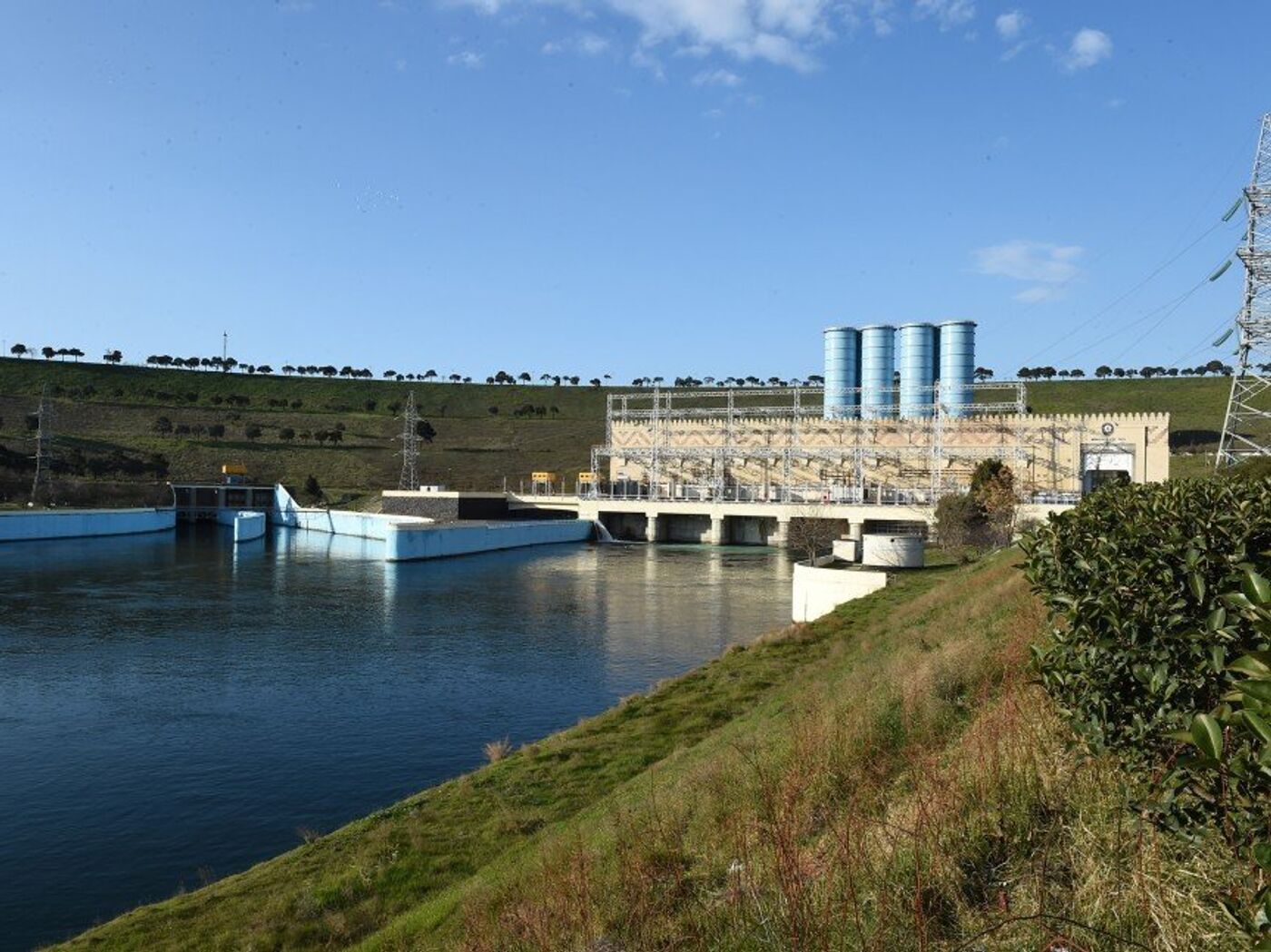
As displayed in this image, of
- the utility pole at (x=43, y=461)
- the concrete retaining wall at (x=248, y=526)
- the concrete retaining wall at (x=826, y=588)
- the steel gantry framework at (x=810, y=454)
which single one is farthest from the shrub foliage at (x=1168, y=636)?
the utility pole at (x=43, y=461)

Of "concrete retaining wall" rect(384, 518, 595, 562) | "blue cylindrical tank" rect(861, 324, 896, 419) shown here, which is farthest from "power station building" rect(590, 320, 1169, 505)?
"concrete retaining wall" rect(384, 518, 595, 562)

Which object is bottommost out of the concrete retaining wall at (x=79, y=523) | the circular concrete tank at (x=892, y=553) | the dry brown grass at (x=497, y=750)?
the dry brown grass at (x=497, y=750)

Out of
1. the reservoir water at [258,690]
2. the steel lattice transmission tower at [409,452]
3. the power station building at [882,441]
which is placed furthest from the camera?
the steel lattice transmission tower at [409,452]

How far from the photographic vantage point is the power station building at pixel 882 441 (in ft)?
207

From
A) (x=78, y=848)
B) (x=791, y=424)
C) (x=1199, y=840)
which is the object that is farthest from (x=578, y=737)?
(x=791, y=424)

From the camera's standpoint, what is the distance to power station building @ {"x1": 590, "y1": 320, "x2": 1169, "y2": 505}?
63094mm

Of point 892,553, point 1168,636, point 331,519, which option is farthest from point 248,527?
point 1168,636

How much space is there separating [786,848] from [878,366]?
7482cm

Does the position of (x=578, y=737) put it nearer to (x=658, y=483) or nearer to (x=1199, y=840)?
(x=1199, y=840)

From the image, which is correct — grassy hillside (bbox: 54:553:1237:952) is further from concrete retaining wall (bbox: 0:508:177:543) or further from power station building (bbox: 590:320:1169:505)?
concrete retaining wall (bbox: 0:508:177:543)

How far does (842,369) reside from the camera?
7838 centimetres

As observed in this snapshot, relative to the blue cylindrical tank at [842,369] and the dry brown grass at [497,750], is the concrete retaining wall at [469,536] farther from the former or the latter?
the dry brown grass at [497,750]

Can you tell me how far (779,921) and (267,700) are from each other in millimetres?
18898

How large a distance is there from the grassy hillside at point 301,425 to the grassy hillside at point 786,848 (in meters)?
75.4
